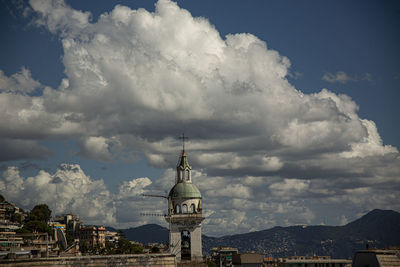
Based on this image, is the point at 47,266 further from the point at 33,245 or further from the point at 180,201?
the point at 33,245

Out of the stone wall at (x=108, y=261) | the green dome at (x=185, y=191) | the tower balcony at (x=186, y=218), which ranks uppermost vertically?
the green dome at (x=185, y=191)

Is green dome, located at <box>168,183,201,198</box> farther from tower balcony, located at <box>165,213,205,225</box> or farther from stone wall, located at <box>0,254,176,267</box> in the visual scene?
stone wall, located at <box>0,254,176,267</box>

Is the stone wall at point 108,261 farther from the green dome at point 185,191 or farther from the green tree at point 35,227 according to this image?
the green tree at point 35,227

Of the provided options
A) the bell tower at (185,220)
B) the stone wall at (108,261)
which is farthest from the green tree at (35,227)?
the stone wall at (108,261)

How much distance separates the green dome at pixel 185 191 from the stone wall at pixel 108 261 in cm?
3559

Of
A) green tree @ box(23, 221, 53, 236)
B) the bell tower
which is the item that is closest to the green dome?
the bell tower

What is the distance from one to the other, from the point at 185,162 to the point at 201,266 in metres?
19.6

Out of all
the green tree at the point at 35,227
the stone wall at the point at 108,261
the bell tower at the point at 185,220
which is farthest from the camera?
the green tree at the point at 35,227

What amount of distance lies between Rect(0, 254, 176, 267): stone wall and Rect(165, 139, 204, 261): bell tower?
34385mm

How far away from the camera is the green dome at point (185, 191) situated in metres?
103

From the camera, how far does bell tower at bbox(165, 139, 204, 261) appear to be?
335 feet

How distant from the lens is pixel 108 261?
66.5 m

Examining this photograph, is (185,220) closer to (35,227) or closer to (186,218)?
(186,218)

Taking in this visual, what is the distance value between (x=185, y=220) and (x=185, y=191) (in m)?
5.18
